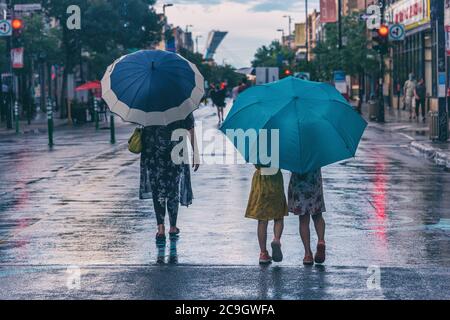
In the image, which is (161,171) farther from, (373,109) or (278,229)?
(373,109)

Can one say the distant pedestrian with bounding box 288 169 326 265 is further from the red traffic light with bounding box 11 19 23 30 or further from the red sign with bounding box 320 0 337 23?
the red sign with bounding box 320 0 337 23

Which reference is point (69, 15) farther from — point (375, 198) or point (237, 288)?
point (237, 288)

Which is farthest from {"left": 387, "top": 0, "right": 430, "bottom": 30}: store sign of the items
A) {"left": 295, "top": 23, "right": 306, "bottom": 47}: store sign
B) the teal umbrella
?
{"left": 295, "top": 23, "right": 306, "bottom": 47}: store sign

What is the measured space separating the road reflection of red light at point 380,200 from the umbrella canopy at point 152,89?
8.97ft

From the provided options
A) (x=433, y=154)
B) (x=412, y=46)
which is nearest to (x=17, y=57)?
(x=412, y=46)

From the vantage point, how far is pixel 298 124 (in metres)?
9.27

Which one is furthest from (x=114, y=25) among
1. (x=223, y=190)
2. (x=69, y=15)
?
(x=223, y=190)

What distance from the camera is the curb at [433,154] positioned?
22583 millimetres

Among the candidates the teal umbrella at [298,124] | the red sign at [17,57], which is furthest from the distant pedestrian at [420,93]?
the teal umbrella at [298,124]

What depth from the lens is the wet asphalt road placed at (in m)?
8.90

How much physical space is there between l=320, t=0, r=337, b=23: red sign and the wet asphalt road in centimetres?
6501

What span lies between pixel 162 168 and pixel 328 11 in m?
75.4

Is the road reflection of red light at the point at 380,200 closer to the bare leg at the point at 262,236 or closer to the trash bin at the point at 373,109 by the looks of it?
the bare leg at the point at 262,236

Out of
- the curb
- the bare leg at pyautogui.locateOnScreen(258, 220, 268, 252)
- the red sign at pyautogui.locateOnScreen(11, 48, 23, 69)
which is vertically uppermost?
the red sign at pyautogui.locateOnScreen(11, 48, 23, 69)
